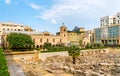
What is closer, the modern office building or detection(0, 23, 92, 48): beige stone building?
detection(0, 23, 92, 48): beige stone building

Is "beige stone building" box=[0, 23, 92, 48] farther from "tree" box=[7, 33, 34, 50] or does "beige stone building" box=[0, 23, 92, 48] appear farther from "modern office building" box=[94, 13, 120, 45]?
"modern office building" box=[94, 13, 120, 45]

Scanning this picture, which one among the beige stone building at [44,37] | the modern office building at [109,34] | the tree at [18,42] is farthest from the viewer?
the modern office building at [109,34]

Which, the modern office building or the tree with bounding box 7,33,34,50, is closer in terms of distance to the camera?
the tree with bounding box 7,33,34,50

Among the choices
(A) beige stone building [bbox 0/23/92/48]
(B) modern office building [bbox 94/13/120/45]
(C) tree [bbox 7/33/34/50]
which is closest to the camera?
(C) tree [bbox 7/33/34/50]

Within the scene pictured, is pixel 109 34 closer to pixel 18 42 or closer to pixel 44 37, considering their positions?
pixel 44 37

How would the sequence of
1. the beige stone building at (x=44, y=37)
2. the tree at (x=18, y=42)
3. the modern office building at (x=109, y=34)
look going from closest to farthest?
the tree at (x=18, y=42) < the beige stone building at (x=44, y=37) < the modern office building at (x=109, y=34)

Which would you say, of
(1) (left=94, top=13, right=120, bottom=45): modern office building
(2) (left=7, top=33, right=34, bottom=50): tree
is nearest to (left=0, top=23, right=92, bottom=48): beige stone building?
(2) (left=7, top=33, right=34, bottom=50): tree

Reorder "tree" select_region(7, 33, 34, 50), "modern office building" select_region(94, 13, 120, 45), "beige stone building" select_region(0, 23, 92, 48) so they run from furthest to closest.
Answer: "modern office building" select_region(94, 13, 120, 45) → "beige stone building" select_region(0, 23, 92, 48) → "tree" select_region(7, 33, 34, 50)

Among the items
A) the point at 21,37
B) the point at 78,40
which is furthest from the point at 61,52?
the point at 78,40

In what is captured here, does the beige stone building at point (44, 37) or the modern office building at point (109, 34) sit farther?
the modern office building at point (109, 34)

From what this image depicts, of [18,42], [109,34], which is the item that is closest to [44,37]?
[18,42]

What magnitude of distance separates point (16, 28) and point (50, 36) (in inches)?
1286

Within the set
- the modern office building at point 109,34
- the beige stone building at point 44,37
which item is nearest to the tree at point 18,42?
the beige stone building at point 44,37

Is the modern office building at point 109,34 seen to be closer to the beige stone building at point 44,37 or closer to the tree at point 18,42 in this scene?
the beige stone building at point 44,37
